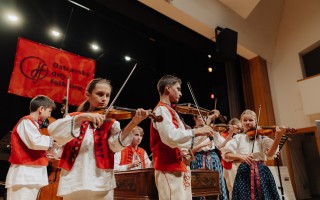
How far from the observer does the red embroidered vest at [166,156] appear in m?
2.00

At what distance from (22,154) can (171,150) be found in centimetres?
154

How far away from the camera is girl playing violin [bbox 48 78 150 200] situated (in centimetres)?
156

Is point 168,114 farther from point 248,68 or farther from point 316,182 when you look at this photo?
point 316,182

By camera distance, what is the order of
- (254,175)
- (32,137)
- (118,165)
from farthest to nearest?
(118,165) → (254,175) → (32,137)

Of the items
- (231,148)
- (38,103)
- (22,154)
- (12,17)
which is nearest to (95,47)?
(12,17)

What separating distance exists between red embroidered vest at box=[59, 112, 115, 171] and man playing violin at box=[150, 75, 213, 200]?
1.43 feet

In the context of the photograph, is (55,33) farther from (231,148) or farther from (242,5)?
(231,148)

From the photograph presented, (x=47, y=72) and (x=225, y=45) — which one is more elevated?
(x=225, y=45)

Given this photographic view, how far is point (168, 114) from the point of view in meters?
2.09

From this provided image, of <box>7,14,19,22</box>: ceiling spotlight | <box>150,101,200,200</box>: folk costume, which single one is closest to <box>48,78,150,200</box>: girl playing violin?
<box>150,101,200,200</box>: folk costume

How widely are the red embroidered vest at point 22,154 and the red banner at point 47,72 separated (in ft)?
6.18

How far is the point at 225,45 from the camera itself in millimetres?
5688

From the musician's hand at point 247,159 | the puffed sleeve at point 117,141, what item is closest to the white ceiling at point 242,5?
the musician's hand at point 247,159

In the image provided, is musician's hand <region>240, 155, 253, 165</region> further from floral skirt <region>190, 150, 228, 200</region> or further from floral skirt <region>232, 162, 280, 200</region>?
floral skirt <region>190, 150, 228, 200</region>
